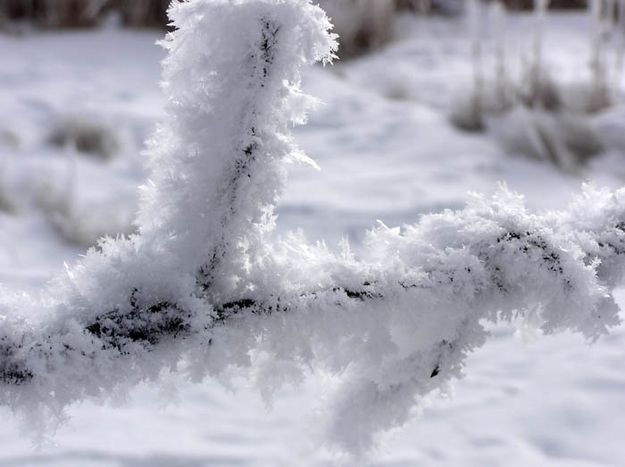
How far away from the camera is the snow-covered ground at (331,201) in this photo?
1452 millimetres

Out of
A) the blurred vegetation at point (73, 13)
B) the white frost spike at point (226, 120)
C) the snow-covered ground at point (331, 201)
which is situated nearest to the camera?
the white frost spike at point (226, 120)

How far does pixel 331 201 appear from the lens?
9.56 feet

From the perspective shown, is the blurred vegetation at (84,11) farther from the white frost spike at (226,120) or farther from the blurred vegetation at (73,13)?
the white frost spike at (226,120)

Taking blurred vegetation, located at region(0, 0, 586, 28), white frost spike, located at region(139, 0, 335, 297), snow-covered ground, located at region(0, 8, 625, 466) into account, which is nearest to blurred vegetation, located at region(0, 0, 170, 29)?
blurred vegetation, located at region(0, 0, 586, 28)

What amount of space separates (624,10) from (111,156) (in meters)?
2.91

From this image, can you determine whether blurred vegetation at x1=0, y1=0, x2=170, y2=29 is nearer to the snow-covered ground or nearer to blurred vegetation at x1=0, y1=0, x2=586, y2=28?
blurred vegetation at x1=0, y1=0, x2=586, y2=28

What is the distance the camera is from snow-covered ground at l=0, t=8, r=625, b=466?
4.76 ft

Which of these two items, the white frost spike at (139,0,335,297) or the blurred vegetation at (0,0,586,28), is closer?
the white frost spike at (139,0,335,297)

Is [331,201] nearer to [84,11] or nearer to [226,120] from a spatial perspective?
[226,120]

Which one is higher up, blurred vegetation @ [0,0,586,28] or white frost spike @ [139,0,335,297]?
white frost spike @ [139,0,335,297]

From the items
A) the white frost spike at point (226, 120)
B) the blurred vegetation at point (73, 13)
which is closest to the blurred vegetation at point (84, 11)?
the blurred vegetation at point (73, 13)

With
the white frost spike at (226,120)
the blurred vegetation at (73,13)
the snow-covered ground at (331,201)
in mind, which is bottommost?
the snow-covered ground at (331,201)

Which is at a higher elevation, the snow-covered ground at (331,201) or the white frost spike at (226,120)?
the white frost spike at (226,120)

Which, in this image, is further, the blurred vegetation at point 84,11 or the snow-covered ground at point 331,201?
the blurred vegetation at point 84,11
